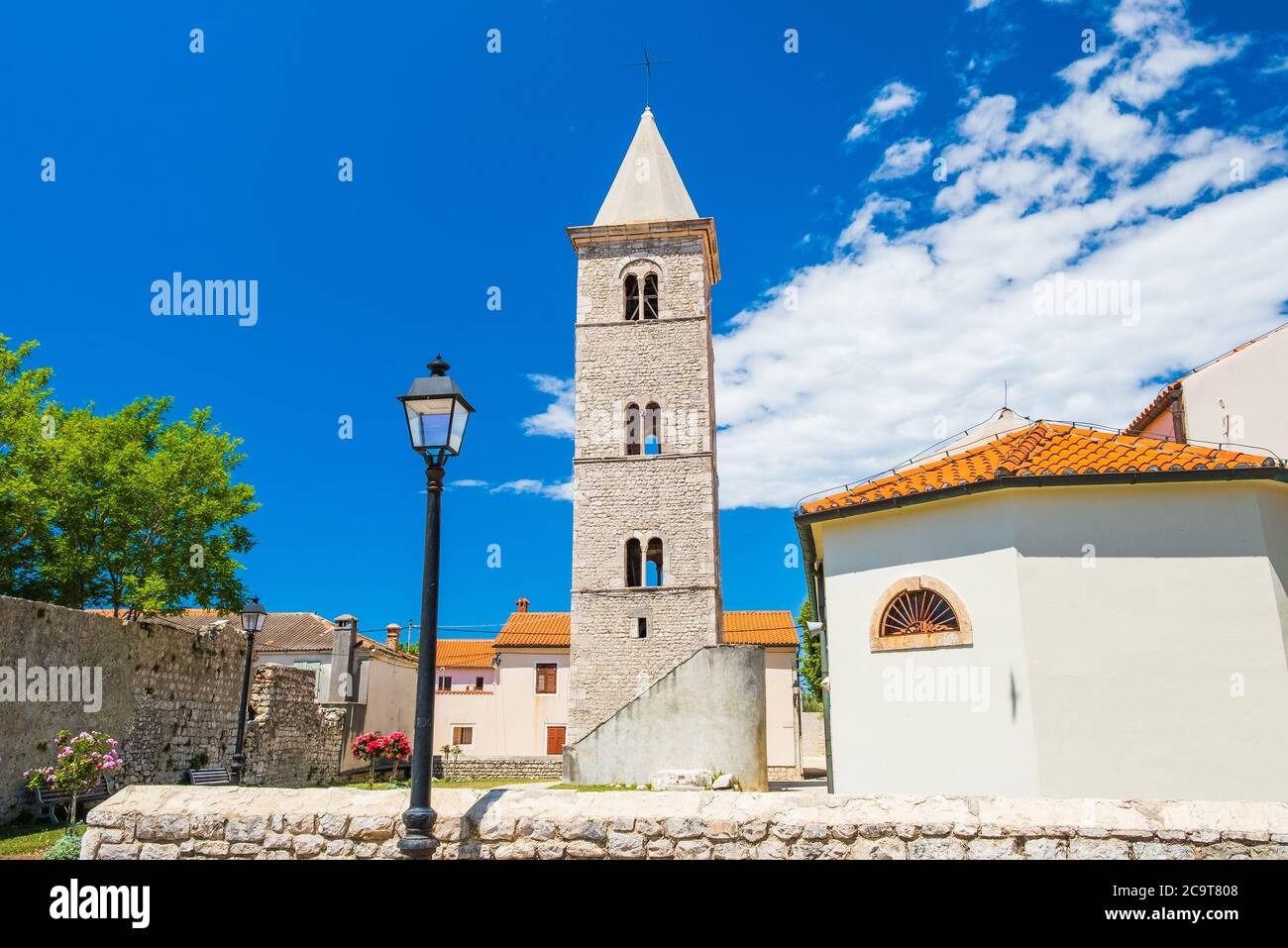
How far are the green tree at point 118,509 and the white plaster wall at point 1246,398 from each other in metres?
23.7

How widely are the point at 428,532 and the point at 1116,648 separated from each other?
26.2 feet

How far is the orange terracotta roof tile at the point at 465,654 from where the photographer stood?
47.1 metres

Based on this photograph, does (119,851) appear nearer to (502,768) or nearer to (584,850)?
(584,850)

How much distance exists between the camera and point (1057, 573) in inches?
385

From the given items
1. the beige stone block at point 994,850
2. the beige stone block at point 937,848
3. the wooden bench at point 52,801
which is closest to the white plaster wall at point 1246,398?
the beige stone block at point 994,850

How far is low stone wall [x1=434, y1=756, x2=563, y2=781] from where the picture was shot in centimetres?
3177

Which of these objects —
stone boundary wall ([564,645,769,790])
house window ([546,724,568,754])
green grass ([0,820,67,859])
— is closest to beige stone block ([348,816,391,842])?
green grass ([0,820,67,859])

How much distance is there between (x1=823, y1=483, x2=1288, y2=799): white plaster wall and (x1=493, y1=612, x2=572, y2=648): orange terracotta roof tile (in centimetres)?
2927

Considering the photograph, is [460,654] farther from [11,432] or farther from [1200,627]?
[1200,627]

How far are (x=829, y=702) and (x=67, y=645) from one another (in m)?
11.6

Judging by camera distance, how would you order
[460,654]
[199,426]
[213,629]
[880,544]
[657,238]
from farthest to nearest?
[460,654] < [657,238] < [199,426] < [213,629] < [880,544]

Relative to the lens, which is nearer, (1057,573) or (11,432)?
(1057,573)

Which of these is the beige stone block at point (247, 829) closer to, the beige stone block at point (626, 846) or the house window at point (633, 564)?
the beige stone block at point (626, 846)
